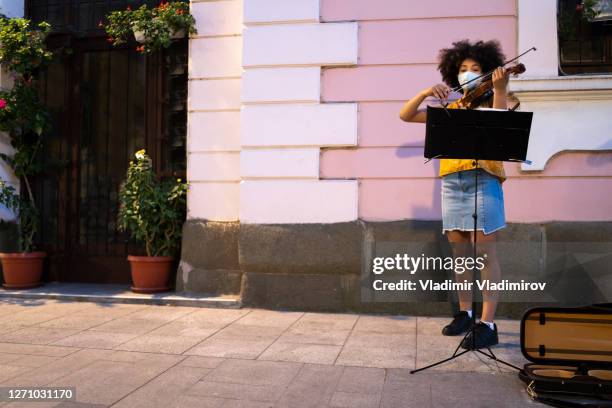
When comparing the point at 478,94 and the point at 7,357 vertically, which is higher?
the point at 478,94

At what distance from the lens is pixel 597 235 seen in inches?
187

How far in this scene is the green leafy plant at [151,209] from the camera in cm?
567

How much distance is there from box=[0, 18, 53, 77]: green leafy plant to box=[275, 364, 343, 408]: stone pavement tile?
4942 mm

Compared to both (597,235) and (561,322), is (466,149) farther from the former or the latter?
(597,235)

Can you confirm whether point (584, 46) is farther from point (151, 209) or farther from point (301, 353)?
point (151, 209)

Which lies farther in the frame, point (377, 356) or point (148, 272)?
point (148, 272)

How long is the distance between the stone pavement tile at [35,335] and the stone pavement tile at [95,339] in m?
0.11

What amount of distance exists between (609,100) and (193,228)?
4193mm

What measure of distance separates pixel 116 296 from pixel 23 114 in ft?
8.15

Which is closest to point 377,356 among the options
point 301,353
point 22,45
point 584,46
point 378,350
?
point 378,350

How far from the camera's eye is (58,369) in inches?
136

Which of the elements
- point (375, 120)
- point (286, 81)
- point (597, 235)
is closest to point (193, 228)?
point (286, 81)

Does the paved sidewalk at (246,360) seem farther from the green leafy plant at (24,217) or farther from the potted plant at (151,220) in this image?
the green leafy plant at (24,217)

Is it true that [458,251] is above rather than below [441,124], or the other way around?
below
